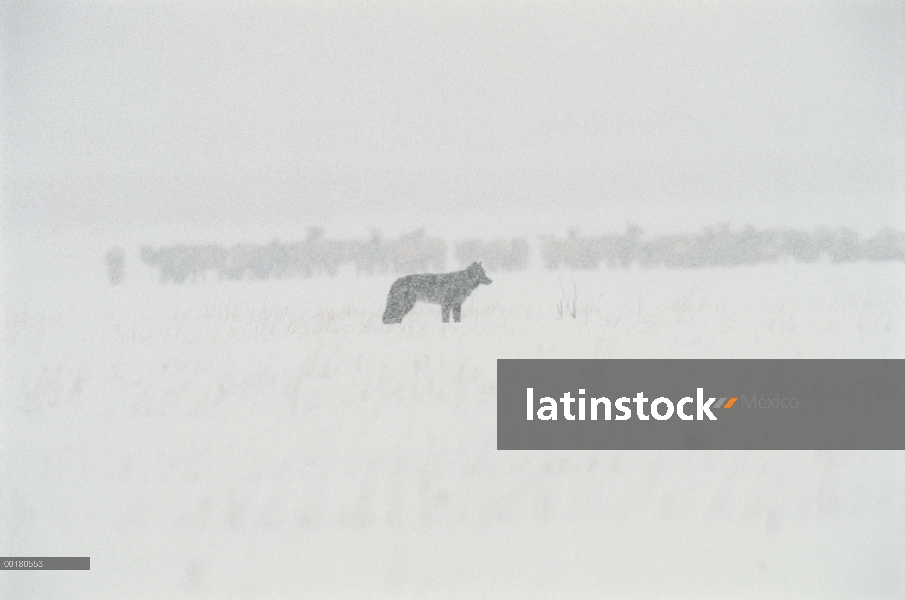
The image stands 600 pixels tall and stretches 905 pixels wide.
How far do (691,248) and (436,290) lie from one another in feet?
4.09

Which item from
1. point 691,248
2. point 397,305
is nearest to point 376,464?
point 397,305

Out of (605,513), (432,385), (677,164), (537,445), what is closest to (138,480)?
(432,385)

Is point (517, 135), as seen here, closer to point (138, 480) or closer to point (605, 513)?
point (605, 513)

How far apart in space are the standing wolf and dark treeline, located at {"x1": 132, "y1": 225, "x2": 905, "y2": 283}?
50 millimetres

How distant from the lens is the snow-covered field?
6.01 ft

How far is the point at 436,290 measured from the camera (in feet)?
9.30

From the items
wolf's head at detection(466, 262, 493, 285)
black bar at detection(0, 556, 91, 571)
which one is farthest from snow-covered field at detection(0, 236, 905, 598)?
wolf's head at detection(466, 262, 493, 285)

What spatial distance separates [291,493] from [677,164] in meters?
2.00

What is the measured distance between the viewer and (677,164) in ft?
Result: 8.34

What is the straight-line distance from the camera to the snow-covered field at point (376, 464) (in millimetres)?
1832

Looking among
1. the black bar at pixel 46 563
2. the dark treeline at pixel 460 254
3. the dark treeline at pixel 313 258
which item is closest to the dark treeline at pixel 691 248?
the dark treeline at pixel 460 254

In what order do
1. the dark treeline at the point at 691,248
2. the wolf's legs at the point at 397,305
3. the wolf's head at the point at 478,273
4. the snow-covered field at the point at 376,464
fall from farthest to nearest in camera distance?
the wolf's head at the point at 478,273 < the wolf's legs at the point at 397,305 < the dark treeline at the point at 691,248 < the snow-covered field at the point at 376,464

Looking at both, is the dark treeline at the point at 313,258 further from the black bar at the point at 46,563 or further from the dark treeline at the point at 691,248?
the black bar at the point at 46,563

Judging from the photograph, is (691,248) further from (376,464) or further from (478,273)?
(376,464)
